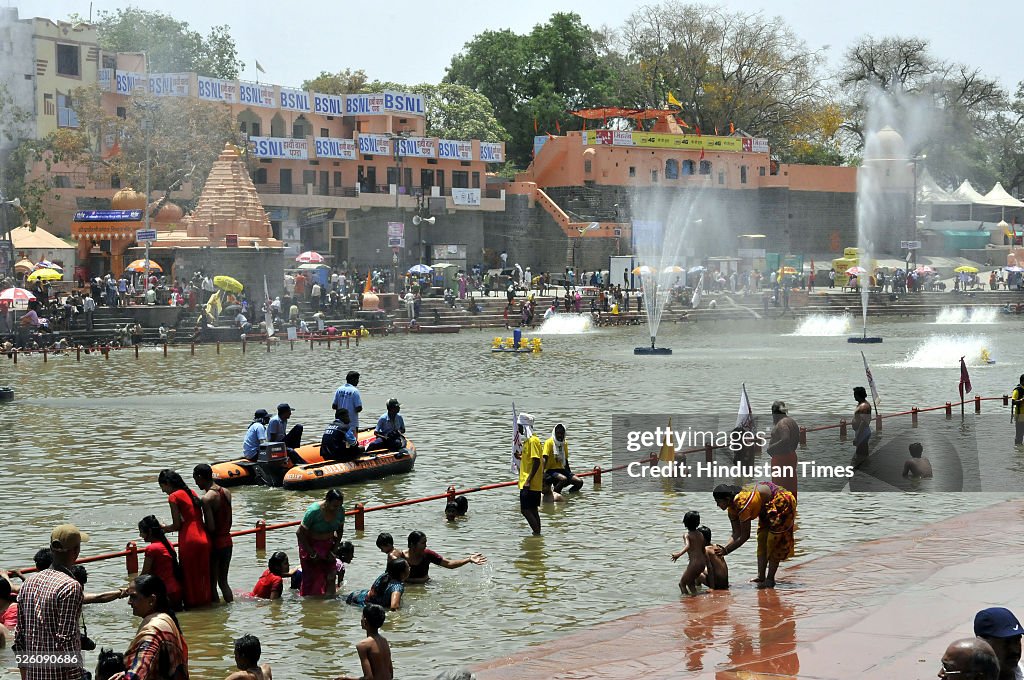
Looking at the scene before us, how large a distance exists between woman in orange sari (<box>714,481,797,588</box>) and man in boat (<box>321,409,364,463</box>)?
7495mm

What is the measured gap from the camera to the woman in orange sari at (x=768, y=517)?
39.2 feet

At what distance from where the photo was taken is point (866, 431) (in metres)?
18.9

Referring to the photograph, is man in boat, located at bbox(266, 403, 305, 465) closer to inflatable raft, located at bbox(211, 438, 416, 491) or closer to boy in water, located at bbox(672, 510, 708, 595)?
inflatable raft, located at bbox(211, 438, 416, 491)

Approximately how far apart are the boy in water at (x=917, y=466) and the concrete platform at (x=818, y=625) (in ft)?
15.4

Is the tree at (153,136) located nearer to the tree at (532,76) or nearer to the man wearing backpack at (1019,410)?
the tree at (532,76)

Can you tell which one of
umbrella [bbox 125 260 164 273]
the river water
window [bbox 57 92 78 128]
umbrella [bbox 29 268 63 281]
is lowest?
the river water

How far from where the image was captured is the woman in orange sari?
12.0m

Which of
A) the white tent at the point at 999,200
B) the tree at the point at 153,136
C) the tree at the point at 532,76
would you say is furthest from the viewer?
the white tent at the point at 999,200

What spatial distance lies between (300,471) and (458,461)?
3.43 m

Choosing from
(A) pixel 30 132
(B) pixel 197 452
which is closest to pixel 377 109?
(A) pixel 30 132

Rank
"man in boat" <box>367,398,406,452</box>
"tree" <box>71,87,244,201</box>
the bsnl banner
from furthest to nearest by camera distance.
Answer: the bsnl banner < "tree" <box>71,87,244,201</box> < "man in boat" <box>367,398,406,452</box>

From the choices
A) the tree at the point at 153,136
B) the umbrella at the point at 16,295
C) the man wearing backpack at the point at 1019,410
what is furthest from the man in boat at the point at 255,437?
the tree at the point at 153,136

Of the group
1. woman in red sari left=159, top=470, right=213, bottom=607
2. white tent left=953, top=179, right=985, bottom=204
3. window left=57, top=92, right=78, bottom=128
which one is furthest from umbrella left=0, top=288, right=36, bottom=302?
white tent left=953, top=179, right=985, bottom=204

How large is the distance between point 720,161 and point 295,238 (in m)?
27.8
